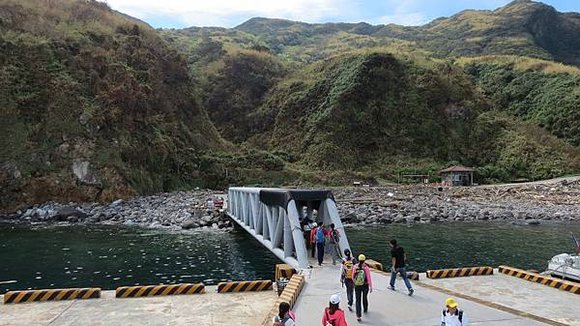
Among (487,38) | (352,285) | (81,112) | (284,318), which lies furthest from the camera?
(487,38)

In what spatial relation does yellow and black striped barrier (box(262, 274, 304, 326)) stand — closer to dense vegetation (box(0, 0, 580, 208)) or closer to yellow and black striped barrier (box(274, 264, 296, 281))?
yellow and black striped barrier (box(274, 264, 296, 281))

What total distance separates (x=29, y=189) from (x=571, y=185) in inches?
2631

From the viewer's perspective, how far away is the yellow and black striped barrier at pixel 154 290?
15695mm

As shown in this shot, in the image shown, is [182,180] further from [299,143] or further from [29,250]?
[29,250]

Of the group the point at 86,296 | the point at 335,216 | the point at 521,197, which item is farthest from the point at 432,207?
the point at 86,296

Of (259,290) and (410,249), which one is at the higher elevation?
A: (259,290)

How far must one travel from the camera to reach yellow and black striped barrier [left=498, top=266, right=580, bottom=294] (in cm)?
1573

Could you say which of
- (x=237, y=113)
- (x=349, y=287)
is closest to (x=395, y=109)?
(x=237, y=113)

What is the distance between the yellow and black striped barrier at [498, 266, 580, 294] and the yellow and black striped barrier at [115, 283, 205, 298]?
1164 cm

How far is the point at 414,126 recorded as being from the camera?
94.4 meters

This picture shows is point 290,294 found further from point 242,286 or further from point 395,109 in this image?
point 395,109

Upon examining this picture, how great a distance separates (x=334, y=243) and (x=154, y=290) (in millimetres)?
7193

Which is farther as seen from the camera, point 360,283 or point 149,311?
point 149,311

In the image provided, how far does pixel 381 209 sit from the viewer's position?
161 feet
